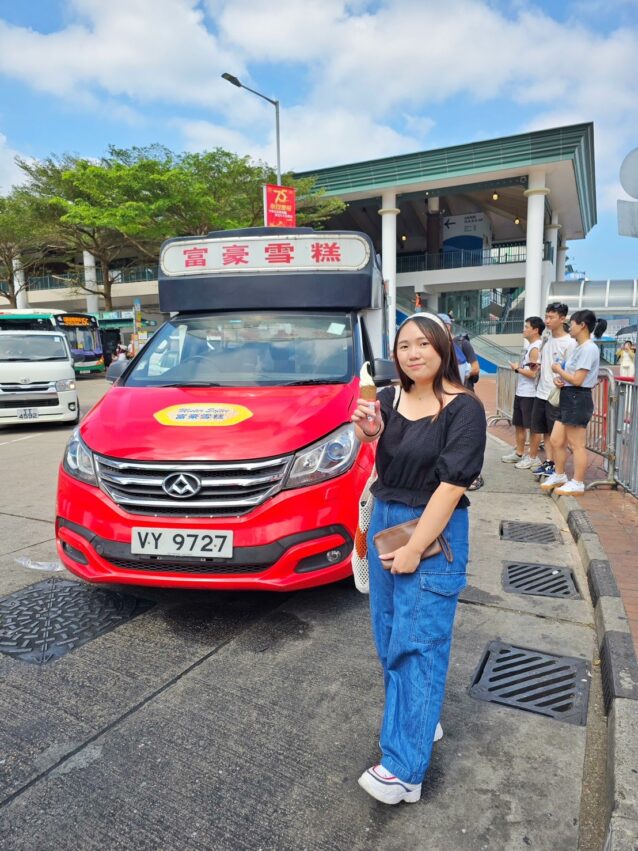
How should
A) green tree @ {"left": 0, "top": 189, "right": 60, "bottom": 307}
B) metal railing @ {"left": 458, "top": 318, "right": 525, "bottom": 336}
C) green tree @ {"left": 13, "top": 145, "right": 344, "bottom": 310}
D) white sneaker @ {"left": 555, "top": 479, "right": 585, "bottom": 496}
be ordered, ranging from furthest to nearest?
green tree @ {"left": 0, "top": 189, "right": 60, "bottom": 307}
metal railing @ {"left": 458, "top": 318, "right": 525, "bottom": 336}
green tree @ {"left": 13, "top": 145, "right": 344, "bottom": 310}
white sneaker @ {"left": 555, "top": 479, "right": 585, "bottom": 496}

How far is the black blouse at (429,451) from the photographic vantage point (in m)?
1.92

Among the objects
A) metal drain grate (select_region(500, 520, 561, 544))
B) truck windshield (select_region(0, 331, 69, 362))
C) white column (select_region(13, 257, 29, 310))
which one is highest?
white column (select_region(13, 257, 29, 310))

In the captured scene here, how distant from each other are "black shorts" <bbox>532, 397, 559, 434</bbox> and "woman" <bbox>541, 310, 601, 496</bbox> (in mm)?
403

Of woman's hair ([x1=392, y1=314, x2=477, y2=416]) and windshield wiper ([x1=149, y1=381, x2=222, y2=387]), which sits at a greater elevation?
woman's hair ([x1=392, y1=314, x2=477, y2=416])

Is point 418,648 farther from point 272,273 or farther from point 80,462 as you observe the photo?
point 272,273

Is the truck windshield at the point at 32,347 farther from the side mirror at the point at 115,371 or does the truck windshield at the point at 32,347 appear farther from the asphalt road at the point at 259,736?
the asphalt road at the point at 259,736

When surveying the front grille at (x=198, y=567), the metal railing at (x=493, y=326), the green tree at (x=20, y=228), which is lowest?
the front grille at (x=198, y=567)

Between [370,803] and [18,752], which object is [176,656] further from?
[370,803]

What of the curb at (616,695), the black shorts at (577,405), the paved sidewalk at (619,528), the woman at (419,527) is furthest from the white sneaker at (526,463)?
the woman at (419,527)

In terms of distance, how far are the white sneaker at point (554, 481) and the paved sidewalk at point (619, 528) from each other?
0.29m

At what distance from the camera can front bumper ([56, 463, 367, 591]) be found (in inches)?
120

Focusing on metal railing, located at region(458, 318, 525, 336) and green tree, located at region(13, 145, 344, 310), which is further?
metal railing, located at region(458, 318, 525, 336)

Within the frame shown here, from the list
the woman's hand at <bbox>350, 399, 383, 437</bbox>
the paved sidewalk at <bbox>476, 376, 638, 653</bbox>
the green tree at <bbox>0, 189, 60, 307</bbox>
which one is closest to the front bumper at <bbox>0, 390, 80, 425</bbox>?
the paved sidewalk at <bbox>476, 376, 638, 653</bbox>

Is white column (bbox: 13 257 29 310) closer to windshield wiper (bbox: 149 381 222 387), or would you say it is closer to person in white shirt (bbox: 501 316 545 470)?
person in white shirt (bbox: 501 316 545 470)
